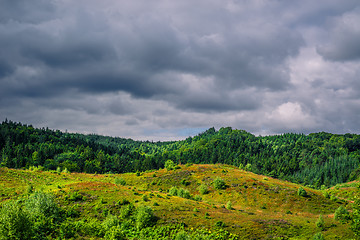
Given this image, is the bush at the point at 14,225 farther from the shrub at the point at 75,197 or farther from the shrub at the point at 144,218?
the shrub at the point at 75,197

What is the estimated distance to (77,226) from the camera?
46.5m

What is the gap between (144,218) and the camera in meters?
48.2

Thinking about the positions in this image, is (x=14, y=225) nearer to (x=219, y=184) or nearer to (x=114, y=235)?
(x=114, y=235)

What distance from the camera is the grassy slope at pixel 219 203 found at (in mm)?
48000

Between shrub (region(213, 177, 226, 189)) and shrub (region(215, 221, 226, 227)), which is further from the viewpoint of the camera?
shrub (region(213, 177, 226, 189))

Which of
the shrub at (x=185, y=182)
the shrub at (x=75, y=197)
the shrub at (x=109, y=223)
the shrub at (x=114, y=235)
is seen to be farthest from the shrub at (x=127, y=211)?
the shrub at (x=185, y=182)

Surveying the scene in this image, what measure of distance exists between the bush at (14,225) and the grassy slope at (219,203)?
17.2 metres

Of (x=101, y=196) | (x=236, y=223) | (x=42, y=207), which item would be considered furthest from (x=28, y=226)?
(x=236, y=223)

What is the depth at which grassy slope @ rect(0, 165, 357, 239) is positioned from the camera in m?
48.0

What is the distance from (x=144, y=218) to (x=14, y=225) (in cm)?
2200

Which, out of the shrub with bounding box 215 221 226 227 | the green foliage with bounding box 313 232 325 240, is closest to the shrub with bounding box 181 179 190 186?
the shrub with bounding box 215 221 226 227

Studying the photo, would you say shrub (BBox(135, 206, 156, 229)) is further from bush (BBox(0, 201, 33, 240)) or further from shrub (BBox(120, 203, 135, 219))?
bush (BBox(0, 201, 33, 240))

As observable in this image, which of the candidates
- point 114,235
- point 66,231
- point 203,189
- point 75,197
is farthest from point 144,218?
point 203,189

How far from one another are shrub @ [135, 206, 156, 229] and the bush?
18634 millimetres
